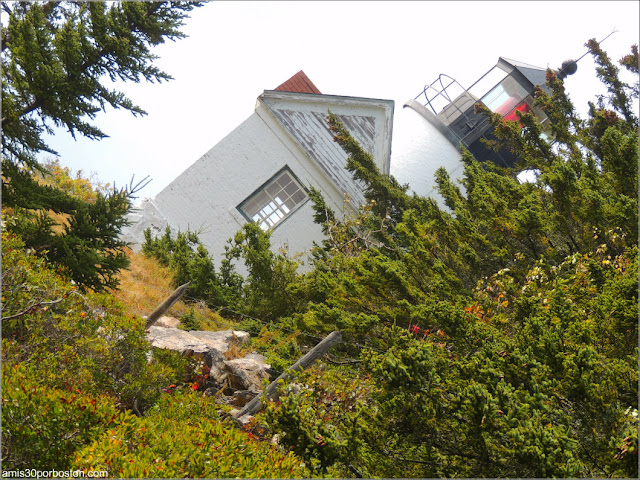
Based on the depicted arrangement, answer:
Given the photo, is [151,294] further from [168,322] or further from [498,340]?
[498,340]

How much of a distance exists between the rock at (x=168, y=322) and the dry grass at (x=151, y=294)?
0.36m

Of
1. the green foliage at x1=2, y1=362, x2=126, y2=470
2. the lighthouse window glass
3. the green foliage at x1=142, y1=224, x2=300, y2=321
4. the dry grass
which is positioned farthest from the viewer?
the lighthouse window glass

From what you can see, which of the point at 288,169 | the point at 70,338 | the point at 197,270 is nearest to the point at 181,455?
the point at 70,338

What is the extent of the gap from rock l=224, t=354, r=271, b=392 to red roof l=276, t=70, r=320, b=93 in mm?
11189

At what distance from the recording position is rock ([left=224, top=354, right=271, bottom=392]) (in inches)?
398

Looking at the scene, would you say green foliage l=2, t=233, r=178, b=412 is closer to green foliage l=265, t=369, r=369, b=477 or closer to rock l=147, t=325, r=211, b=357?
rock l=147, t=325, r=211, b=357

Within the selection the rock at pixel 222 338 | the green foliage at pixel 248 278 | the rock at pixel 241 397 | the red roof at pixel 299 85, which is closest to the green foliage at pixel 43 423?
the rock at pixel 241 397

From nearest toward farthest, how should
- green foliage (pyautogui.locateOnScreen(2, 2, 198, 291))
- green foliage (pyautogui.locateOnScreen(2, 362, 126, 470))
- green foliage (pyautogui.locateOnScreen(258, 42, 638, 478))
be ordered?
green foliage (pyautogui.locateOnScreen(2, 362, 126, 470))
green foliage (pyautogui.locateOnScreen(258, 42, 638, 478))
green foliage (pyautogui.locateOnScreen(2, 2, 198, 291))

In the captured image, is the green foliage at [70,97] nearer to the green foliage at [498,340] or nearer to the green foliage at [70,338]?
the green foliage at [70,338]

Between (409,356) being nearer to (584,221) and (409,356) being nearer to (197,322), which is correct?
(584,221)

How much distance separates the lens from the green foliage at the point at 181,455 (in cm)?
502

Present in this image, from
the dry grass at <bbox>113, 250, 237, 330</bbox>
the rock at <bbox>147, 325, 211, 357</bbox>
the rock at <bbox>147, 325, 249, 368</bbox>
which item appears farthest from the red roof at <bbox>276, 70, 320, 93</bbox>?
the rock at <bbox>147, 325, 211, 357</bbox>

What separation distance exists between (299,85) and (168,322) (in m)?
10.4

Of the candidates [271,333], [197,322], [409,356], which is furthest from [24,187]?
[409,356]
